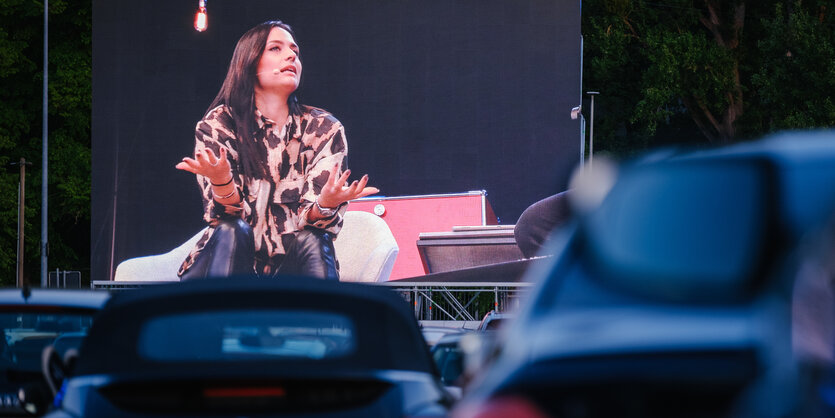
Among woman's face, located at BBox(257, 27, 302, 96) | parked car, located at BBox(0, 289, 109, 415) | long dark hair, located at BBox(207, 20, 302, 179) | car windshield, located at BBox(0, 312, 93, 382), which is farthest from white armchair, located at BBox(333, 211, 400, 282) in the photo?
car windshield, located at BBox(0, 312, 93, 382)

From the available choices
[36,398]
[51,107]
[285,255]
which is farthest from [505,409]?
[51,107]

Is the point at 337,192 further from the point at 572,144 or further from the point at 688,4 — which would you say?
the point at 688,4

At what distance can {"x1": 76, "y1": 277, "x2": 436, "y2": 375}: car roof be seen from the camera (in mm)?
4449

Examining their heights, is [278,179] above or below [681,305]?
above

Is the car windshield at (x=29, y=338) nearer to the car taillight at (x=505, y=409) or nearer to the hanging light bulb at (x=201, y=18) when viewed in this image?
the car taillight at (x=505, y=409)

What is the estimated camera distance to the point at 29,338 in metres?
7.60

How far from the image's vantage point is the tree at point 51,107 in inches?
1934

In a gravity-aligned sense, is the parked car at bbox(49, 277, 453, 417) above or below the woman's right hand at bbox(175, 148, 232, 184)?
below

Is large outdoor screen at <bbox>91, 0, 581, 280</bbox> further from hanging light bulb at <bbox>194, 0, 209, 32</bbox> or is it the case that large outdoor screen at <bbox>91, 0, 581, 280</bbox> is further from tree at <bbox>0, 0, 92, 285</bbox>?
tree at <bbox>0, 0, 92, 285</bbox>

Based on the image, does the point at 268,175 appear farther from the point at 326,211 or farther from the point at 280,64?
the point at 280,64

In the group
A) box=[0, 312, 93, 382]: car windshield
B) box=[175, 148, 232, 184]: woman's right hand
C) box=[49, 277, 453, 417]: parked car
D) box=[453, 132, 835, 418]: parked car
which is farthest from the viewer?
box=[175, 148, 232, 184]: woman's right hand

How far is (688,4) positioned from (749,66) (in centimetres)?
334

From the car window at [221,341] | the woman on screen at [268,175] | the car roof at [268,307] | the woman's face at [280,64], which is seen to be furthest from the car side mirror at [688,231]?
the woman's face at [280,64]

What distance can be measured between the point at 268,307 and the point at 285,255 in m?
27.6
